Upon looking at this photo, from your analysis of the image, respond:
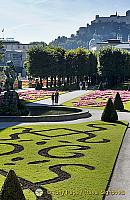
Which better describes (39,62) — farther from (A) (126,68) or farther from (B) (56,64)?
(A) (126,68)

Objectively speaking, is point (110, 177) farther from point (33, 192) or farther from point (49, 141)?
point (49, 141)

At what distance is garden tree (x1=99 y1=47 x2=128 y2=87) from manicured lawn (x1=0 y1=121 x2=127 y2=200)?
63.5 m

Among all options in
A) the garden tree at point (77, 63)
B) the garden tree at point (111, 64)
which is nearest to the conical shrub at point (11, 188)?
the garden tree at point (111, 64)

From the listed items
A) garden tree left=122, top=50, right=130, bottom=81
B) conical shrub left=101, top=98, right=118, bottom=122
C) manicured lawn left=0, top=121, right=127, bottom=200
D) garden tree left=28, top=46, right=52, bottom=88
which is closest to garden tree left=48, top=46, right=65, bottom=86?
garden tree left=28, top=46, right=52, bottom=88

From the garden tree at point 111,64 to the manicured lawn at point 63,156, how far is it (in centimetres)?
6346

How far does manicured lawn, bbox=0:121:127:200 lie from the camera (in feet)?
48.2

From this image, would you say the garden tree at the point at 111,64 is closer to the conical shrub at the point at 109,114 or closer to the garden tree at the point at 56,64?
the garden tree at the point at 56,64

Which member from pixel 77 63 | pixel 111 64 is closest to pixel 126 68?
pixel 111 64

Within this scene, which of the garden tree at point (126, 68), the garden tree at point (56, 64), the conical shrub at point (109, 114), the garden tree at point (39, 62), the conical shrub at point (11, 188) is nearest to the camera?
the conical shrub at point (11, 188)

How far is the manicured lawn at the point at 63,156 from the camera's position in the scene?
14680 mm

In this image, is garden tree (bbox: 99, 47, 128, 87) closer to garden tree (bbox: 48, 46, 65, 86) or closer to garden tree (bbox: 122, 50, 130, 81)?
garden tree (bbox: 122, 50, 130, 81)

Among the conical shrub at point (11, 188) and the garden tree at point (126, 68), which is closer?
the conical shrub at point (11, 188)

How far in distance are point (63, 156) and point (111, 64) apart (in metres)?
75.0

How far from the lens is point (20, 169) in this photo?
16969 millimetres
